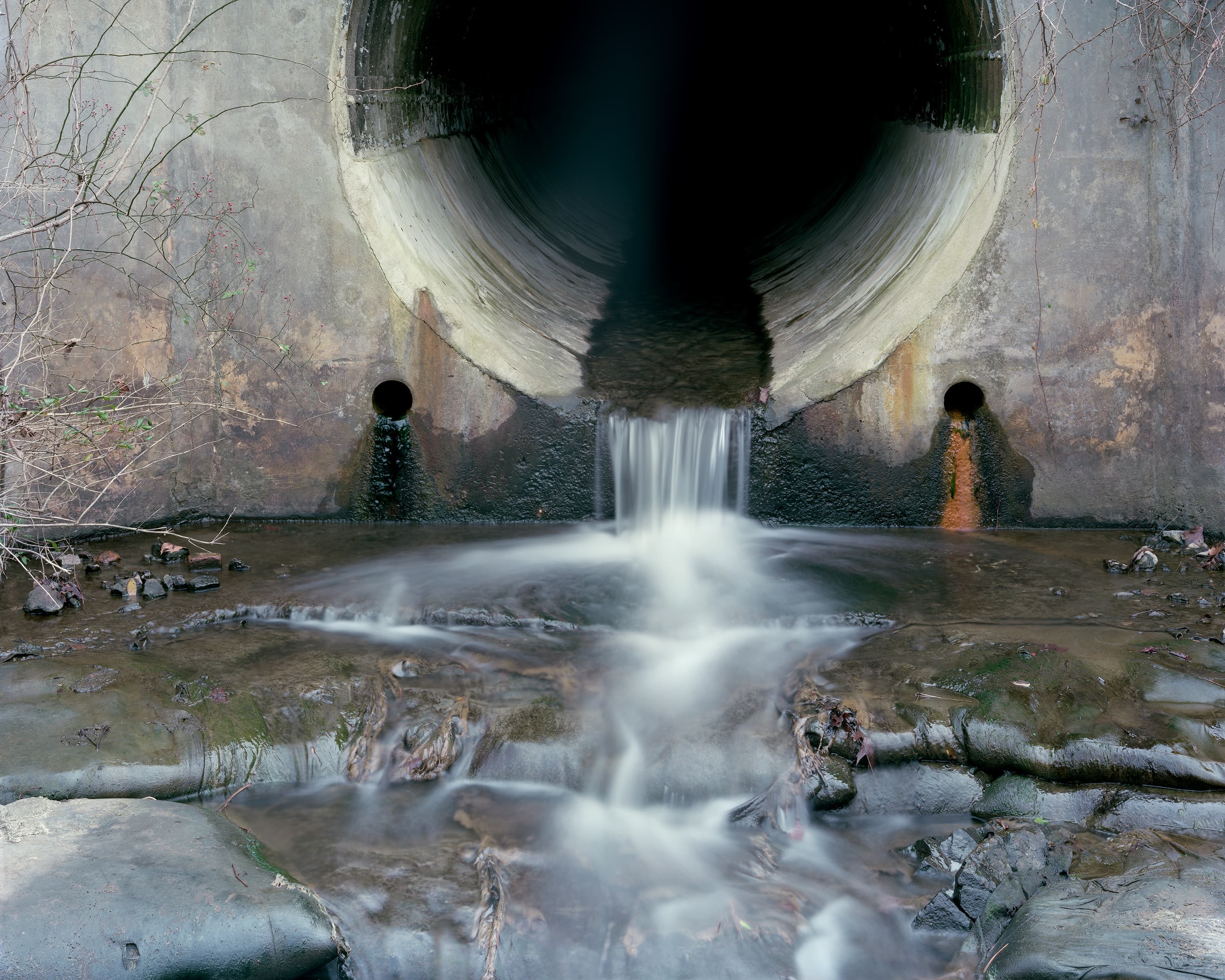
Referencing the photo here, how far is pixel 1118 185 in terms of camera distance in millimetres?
5742

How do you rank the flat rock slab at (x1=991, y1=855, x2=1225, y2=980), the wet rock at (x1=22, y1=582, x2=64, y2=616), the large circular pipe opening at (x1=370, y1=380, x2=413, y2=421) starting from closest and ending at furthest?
the flat rock slab at (x1=991, y1=855, x2=1225, y2=980) → the wet rock at (x1=22, y1=582, x2=64, y2=616) → the large circular pipe opening at (x1=370, y1=380, x2=413, y2=421)

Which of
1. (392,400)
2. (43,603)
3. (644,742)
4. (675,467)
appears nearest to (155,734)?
(43,603)

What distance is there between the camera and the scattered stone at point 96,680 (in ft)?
12.8

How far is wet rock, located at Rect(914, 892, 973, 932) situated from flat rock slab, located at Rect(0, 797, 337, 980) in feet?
5.43

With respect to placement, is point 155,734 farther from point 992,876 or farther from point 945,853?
point 992,876

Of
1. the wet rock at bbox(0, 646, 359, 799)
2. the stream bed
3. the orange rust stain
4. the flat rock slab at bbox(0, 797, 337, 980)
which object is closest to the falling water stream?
the stream bed

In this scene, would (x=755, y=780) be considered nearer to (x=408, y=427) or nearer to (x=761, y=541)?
(x=761, y=541)

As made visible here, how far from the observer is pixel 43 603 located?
4781 millimetres

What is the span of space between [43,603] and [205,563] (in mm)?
833

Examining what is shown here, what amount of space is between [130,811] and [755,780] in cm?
201

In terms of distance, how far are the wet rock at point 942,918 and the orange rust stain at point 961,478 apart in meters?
3.26

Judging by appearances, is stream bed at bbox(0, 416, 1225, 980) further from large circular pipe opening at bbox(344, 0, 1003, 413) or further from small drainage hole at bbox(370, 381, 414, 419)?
large circular pipe opening at bbox(344, 0, 1003, 413)

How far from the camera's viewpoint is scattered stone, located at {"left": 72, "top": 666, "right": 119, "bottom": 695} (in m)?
3.90

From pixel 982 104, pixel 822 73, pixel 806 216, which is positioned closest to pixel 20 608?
pixel 982 104
